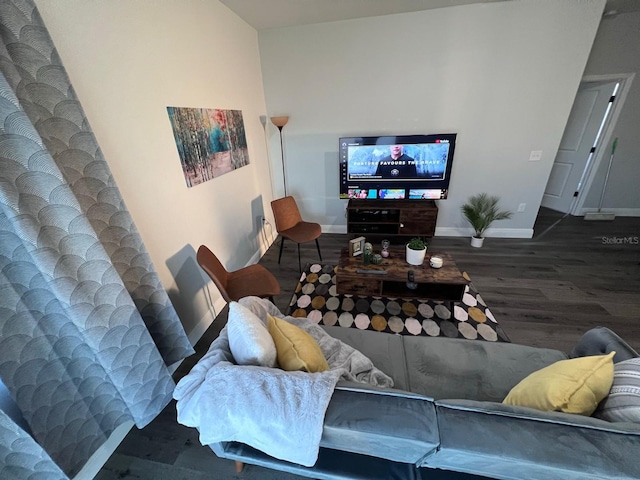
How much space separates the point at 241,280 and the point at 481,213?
294cm

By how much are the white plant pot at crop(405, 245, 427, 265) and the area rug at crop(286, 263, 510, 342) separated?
1.18ft

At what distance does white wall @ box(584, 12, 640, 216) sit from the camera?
2996 mm

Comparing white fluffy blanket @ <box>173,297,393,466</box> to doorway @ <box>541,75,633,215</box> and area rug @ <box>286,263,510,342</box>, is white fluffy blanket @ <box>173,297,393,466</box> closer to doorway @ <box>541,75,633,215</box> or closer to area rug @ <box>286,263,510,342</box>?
area rug @ <box>286,263,510,342</box>

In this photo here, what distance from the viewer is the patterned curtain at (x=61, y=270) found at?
836 mm

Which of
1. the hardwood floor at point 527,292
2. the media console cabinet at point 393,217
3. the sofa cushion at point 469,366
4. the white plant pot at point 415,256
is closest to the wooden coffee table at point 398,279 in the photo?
the white plant pot at point 415,256

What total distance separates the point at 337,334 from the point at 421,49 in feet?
10.3

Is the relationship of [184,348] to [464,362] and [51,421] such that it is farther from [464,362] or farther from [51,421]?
[464,362]

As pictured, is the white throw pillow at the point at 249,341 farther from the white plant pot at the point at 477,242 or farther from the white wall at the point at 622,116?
the white wall at the point at 622,116

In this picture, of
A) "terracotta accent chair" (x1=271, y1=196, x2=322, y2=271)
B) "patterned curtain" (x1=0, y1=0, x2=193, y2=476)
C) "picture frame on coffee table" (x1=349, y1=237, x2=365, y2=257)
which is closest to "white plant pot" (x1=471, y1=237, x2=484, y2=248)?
"picture frame on coffee table" (x1=349, y1=237, x2=365, y2=257)

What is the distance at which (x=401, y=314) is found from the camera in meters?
2.17

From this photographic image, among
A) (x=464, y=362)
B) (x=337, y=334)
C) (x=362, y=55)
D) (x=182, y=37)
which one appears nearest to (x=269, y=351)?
(x=337, y=334)

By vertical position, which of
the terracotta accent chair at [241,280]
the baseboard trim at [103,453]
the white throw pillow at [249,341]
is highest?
the white throw pillow at [249,341]

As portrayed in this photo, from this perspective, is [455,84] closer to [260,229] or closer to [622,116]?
[622,116]

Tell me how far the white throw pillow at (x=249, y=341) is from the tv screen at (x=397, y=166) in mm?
2467
